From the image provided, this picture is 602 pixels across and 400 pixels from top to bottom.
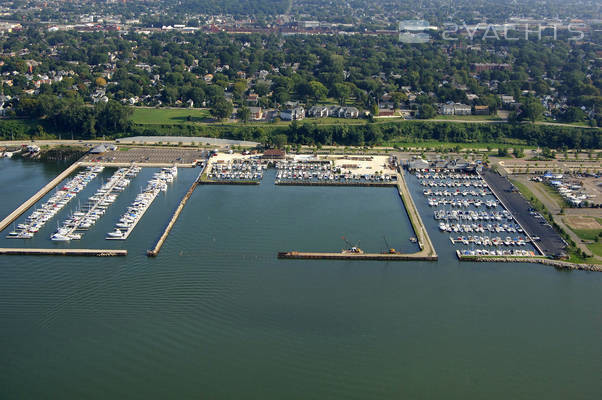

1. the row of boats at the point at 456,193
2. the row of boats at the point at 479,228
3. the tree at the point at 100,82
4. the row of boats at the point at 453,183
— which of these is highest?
the tree at the point at 100,82

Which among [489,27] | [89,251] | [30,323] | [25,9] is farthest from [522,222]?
[25,9]

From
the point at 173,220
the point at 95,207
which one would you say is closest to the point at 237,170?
the point at 173,220

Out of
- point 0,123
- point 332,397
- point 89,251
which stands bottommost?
point 332,397

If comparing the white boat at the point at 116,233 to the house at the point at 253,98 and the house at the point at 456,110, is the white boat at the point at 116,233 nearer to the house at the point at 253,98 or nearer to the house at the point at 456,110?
the house at the point at 253,98

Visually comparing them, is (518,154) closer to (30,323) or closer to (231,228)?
(231,228)

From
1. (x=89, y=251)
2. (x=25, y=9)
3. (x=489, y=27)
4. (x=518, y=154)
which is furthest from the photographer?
(x=25, y=9)

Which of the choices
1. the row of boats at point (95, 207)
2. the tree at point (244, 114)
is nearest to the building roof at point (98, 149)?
the row of boats at point (95, 207)

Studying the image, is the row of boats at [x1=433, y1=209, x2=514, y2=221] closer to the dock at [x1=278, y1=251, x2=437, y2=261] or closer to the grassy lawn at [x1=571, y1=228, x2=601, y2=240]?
the grassy lawn at [x1=571, y1=228, x2=601, y2=240]
